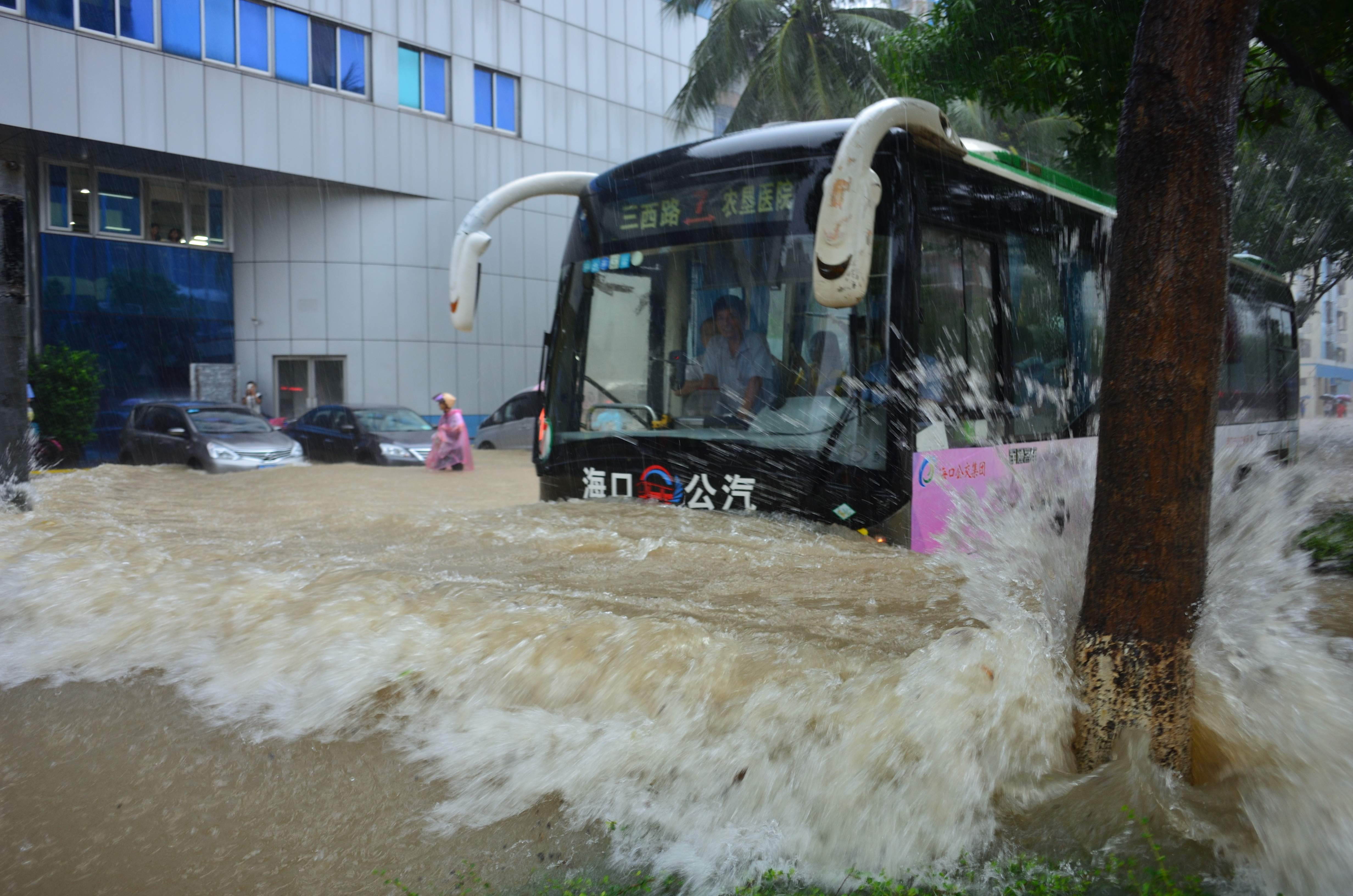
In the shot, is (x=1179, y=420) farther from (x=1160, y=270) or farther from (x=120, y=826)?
(x=120, y=826)

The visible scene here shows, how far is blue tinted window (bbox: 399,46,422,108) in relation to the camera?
878 inches

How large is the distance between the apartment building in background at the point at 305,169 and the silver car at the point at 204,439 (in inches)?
251

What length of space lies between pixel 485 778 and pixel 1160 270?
2.39 metres

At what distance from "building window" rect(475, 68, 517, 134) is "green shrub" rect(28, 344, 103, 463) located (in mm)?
10171

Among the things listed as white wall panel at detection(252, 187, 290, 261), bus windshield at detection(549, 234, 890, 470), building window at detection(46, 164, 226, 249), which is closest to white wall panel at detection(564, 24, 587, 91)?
white wall panel at detection(252, 187, 290, 261)

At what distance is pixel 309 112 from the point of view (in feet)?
68.2

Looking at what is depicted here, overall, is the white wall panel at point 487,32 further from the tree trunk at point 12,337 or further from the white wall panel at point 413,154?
the tree trunk at point 12,337

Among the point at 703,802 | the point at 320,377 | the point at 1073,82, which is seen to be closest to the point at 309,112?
the point at 320,377

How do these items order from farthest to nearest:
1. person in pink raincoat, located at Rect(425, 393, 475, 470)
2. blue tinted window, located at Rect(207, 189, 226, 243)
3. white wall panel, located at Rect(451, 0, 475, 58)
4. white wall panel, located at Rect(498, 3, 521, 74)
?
1. white wall panel, located at Rect(498, 3, 521, 74)
2. white wall panel, located at Rect(451, 0, 475, 58)
3. blue tinted window, located at Rect(207, 189, 226, 243)
4. person in pink raincoat, located at Rect(425, 393, 475, 470)

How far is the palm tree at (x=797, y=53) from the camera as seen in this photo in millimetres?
20359

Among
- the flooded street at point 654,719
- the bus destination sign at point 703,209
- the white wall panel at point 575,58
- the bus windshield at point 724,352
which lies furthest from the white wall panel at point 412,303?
the flooded street at point 654,719

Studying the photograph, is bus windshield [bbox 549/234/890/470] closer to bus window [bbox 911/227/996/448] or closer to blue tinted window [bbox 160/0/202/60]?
bus window [bbox 911/227/996/448]

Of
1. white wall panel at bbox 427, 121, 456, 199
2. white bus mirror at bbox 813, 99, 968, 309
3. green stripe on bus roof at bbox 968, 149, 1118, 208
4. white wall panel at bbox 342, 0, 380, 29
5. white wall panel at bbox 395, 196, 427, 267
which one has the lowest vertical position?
white bus mirror at bbox 813, 99, 968, 309

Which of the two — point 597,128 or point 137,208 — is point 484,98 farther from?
Answer: point 137,208
